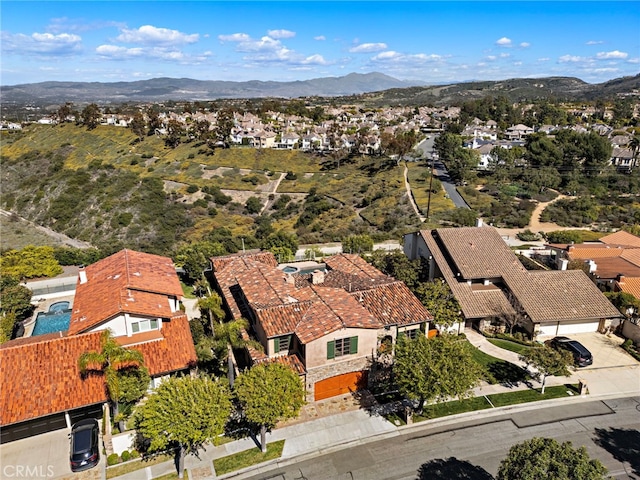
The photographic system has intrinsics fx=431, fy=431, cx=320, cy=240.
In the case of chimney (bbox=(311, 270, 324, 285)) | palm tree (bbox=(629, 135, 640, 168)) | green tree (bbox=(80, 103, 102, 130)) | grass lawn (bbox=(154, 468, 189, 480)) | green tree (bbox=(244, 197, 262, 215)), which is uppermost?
green tree (bbox=(80, 103, 102, 130))

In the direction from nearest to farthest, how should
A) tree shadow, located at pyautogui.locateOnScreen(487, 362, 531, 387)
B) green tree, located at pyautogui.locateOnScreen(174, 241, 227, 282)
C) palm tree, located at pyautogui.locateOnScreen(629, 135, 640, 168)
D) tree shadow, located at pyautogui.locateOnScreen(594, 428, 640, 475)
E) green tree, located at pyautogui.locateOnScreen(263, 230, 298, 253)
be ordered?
tree shadow, located at pyautogui.locateOnScreen(594, 428, 640, 475)
tree shadow, located at pyautogui.locateOnScreen(487, 362, 531, 387)
green tree, located at pyautogui.locateOnScreen(174, 241, 227, 282)
green tree, located at pyautogui.locateOnScreen(263, 230, 298, 253)
palm tree, located at pyautogui.locateOnScreen(629, 135, 640, 168)

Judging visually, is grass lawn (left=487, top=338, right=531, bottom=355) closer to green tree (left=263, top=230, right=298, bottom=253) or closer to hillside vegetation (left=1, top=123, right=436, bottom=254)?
green tree (left=263, top=230, right=298, bottom=253)

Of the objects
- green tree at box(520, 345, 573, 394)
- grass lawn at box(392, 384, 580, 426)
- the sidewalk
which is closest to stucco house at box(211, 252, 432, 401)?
the sidewalk

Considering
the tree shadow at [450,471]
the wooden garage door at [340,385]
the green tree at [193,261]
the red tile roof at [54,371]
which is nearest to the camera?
the tree shadow at [450,471]

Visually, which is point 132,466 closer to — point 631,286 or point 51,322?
point 51,322

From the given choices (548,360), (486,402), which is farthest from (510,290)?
(486,402)

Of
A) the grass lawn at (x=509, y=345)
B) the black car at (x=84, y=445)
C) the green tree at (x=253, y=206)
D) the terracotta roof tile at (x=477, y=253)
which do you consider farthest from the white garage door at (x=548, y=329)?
the green tree at (x=253, y=206)

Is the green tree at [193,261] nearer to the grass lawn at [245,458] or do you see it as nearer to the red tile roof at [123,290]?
the red tile roof at [123,290]
